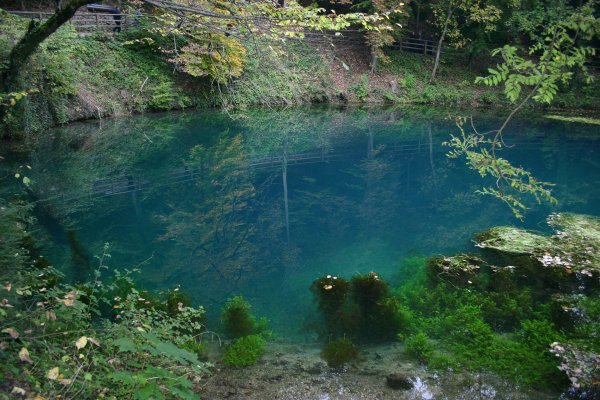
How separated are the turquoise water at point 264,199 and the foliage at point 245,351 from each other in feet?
2.17

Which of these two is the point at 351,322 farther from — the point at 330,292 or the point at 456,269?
the point at 456,269

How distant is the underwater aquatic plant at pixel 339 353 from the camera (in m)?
5.72

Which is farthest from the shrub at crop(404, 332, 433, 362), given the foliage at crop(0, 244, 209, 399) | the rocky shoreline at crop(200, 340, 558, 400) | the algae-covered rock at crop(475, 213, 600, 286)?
the algae-covered rock at crop(475, 213, 600, 286)

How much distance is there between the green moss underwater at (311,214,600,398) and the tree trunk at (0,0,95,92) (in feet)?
18.1

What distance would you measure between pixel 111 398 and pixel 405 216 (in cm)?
942

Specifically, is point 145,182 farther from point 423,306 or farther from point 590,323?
point 590,323

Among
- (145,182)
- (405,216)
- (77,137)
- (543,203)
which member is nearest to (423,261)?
(405,216)

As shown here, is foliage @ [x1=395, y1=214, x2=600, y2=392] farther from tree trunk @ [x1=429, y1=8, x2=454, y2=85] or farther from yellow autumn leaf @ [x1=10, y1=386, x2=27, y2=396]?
tree trunk @ [x1=429, y1=8, x2=454, y2=85]

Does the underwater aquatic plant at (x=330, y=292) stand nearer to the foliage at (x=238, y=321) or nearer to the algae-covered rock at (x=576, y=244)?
the foliage at (x=238, y=321)

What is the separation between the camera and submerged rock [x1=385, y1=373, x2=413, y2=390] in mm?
5258

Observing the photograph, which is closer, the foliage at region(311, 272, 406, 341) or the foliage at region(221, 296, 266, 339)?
the foliage at region(221, 296, 266, 339)

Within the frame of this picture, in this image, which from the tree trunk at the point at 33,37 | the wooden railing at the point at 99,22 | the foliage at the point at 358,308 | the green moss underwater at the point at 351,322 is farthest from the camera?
the wooden railing at the point at 99,22

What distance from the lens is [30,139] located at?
14555 millimetres

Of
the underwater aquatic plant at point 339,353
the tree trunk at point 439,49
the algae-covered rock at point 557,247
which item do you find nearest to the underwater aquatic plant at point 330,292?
the underwater aquatic plant at point 339,353
